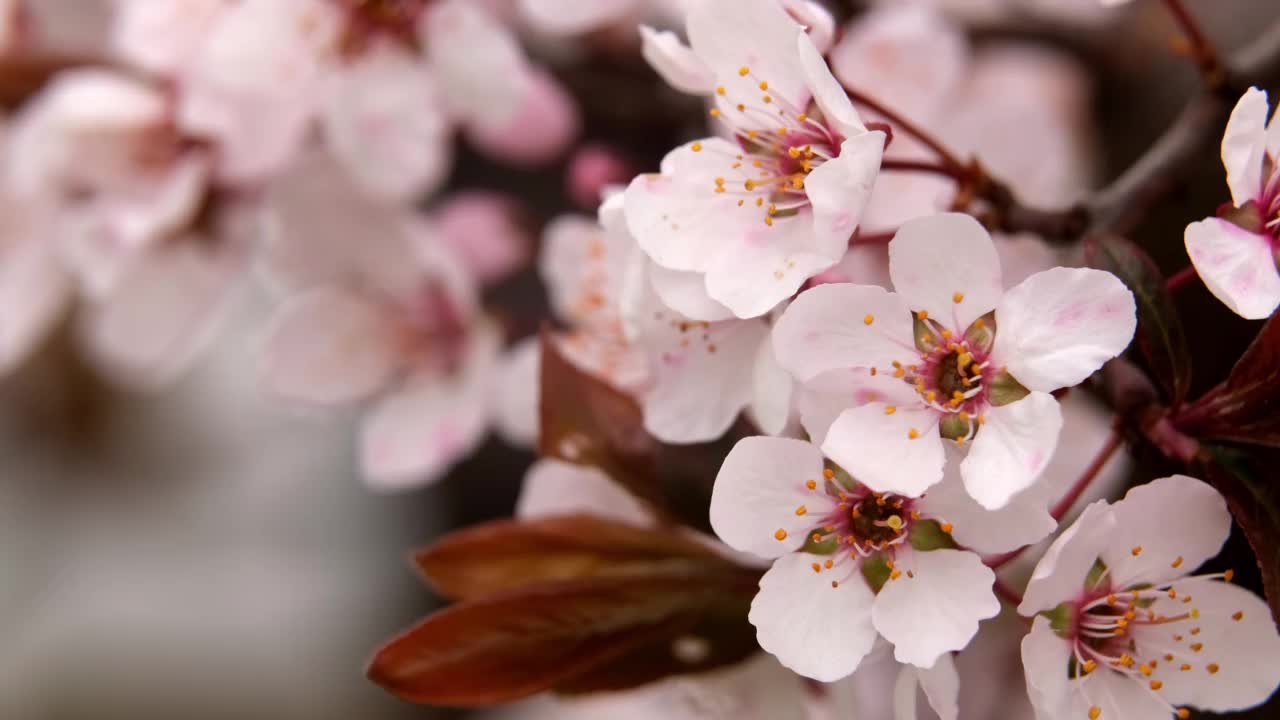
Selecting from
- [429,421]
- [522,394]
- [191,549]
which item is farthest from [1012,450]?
[191,549]

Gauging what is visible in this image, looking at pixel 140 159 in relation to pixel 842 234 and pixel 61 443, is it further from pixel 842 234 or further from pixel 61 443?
pixel 61 443

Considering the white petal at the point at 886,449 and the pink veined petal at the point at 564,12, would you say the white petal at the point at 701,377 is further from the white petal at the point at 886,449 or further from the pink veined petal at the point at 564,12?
the pink veined petal at the point at 564,12

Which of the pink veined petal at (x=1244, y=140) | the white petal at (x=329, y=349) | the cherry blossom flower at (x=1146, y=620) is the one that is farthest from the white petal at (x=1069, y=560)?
the white petal at (x=329, y=349)

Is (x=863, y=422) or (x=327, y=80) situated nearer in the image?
(x=863, y=422)

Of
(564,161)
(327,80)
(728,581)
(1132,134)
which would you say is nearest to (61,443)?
(564,161)

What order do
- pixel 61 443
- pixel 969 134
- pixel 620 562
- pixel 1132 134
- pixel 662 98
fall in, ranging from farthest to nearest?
pixel 61 443, pixel 1132 134, pixel 662 98, pixel 969 134, pixel 620 562

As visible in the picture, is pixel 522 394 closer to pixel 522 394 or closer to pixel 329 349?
pixel 522 394
